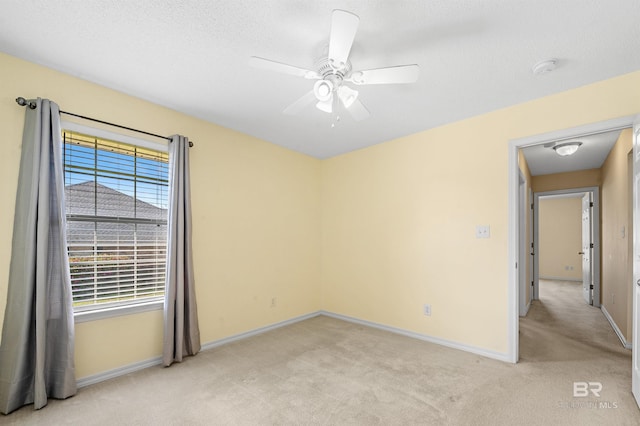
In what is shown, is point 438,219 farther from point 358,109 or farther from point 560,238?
point 560,238

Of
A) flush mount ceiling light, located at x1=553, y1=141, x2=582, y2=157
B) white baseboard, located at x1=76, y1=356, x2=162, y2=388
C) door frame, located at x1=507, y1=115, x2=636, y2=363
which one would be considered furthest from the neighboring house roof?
flush mount ceiling light, located at x1=553, y1=141, x2=582, y2=157

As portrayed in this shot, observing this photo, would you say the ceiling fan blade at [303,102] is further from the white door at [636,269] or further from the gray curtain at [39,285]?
the white door at [636,269]

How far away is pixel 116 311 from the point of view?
2543 mm

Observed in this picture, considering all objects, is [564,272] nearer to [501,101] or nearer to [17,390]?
[501,101]

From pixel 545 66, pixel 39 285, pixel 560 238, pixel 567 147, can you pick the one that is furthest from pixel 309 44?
pixel 560 238

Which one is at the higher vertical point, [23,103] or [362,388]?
[23,103]

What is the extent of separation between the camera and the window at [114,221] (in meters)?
2.43

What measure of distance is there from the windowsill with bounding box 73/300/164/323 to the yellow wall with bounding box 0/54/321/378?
55 millimetres

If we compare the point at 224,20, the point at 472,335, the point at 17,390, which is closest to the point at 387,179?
the point at 472,335

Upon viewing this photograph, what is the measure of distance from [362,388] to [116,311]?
2149mm

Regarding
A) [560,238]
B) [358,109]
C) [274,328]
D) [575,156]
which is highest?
[575,156]

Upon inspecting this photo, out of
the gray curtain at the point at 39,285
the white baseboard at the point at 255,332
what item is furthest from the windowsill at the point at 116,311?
the white baseboard at the point at 255,332

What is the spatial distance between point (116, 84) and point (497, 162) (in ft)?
11.6

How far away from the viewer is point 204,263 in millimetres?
3178
